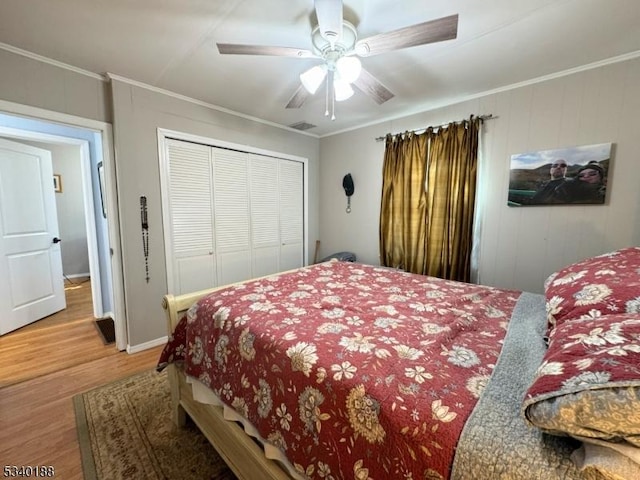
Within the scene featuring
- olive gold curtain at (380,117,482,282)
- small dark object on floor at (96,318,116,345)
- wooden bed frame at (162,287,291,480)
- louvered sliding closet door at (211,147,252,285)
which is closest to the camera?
wooden bed frame at (162,287,291,480)

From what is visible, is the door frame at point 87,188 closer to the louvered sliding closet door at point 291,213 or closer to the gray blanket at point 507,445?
the louvered sliding closet door at point 291,213

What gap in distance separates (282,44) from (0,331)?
12.8ft

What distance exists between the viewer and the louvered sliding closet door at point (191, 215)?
2.74 metres

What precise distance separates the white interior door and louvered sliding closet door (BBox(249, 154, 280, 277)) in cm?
250

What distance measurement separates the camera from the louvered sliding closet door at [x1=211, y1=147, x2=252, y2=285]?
307cm

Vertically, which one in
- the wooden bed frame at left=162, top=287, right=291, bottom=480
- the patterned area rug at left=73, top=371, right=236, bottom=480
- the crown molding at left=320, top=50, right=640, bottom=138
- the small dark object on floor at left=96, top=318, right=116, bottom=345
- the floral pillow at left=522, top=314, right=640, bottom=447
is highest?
the crown molding at left=320, top=50, right=640, bottom=138

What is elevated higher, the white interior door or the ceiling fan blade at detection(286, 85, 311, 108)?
the ceiling fan blade at detection(286, 85, 311, 108)

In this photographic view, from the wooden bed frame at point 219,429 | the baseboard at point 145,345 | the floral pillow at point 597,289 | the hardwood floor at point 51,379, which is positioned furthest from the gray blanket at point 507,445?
the baseboard at point 145,345

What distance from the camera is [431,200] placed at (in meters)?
2.92

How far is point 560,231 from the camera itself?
2.29 m

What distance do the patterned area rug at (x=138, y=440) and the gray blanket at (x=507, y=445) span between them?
4.37ft

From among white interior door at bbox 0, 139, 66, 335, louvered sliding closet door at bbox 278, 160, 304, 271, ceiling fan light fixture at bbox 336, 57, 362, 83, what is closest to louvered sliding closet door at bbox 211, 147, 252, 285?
louvered sliding closet door at bbox 278, 160, 304, 271

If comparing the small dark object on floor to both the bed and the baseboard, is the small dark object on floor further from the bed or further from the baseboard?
the bed

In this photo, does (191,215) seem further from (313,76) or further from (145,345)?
(313,76)
